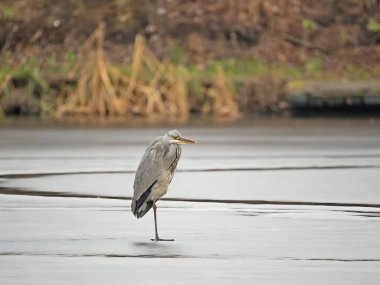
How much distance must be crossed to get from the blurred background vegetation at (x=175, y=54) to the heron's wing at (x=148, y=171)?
25.7m

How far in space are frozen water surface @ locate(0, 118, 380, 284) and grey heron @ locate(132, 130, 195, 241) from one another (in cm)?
29

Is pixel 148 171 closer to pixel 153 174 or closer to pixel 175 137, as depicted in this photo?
pixel 153 174

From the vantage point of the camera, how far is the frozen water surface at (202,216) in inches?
391

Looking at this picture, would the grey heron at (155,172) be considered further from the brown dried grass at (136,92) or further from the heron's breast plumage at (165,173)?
the brown dried grass at (136,92)

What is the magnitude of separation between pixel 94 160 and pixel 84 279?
42.0 feet

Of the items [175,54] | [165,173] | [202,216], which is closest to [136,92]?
[175,54]

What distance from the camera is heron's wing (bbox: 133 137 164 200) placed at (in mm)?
12352

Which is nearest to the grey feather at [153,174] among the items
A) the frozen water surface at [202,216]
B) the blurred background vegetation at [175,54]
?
the frozen water surface at [202,216]

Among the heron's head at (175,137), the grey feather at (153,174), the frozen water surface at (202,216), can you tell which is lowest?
the frozen water surface at (202,216)

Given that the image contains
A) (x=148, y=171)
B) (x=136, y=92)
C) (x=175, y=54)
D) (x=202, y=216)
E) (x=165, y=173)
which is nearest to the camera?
(x=148, y=171)

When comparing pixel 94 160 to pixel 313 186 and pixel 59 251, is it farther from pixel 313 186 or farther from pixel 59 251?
pixel 59 251

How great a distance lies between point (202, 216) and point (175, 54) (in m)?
30.8

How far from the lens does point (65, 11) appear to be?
157 feet

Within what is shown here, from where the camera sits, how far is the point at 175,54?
4456 cm
